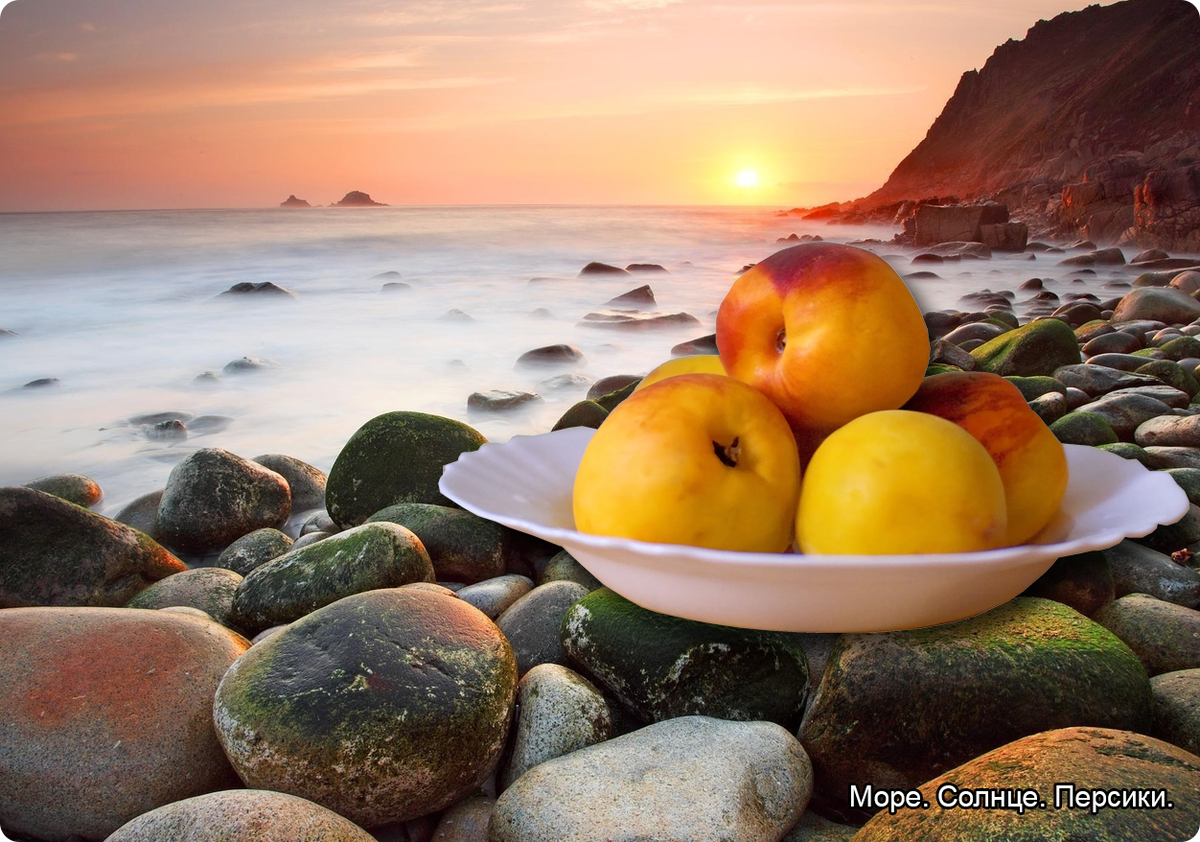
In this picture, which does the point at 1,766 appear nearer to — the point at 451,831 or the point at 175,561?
the point at 451,831

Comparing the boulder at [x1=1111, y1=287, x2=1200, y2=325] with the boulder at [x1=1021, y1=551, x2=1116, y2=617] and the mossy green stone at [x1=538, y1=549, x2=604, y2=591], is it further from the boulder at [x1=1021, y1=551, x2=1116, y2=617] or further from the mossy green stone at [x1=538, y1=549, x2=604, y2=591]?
the mossy green stone at [x1=538, y1=549, x2=604, y2=591]

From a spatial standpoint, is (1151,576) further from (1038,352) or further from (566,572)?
(1038,352)

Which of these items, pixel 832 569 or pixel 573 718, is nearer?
pixel 832 569

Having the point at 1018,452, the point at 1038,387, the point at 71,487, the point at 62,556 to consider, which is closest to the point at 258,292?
the point at 71,487

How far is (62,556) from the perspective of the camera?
2135 mm

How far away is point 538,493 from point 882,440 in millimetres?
650

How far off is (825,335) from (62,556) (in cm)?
188

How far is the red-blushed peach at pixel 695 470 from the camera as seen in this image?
4.03ft

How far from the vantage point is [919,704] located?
48.7 inches

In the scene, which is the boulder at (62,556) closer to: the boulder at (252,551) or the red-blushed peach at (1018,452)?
the boulder at (252,551)

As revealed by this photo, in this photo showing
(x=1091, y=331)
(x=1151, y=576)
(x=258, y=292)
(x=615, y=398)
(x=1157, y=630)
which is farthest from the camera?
(x=258, y=292)

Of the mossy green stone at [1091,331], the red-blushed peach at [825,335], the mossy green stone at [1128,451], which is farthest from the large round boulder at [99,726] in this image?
the mossy green stone at [1091,331]

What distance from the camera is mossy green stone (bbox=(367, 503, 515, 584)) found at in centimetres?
209

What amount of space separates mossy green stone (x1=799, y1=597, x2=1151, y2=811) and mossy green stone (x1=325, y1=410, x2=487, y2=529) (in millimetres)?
1343
